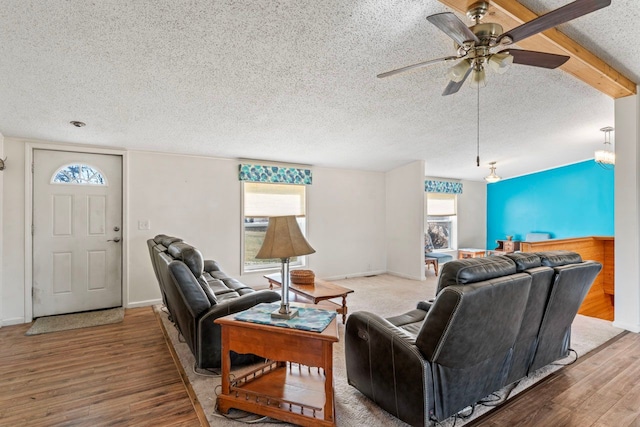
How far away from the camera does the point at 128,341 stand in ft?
9.86

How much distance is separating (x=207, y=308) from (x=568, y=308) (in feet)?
8.76

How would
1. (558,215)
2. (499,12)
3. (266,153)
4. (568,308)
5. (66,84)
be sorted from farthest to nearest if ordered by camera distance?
(558,215)
(266,153)
(66,84)
(568,308)
(499,12)

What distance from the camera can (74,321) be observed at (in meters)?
3.51

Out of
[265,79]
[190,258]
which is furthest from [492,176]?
[190,258]

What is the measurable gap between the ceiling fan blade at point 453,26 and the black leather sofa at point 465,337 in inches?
49.3

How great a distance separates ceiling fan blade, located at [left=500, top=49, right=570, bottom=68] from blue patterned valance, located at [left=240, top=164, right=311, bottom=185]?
3631mm

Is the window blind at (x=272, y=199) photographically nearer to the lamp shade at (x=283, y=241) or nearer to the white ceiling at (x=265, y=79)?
the white ceiling at (x=265, y=79)

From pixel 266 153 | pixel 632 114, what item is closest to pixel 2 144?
pixel 266 153

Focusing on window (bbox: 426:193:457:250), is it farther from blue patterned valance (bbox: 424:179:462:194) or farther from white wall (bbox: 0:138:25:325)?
white wall (bbox: 0:138:25:325)

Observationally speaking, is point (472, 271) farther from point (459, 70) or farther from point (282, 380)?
point (282, 380)

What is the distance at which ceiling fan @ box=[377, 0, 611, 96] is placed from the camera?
5.09 ft

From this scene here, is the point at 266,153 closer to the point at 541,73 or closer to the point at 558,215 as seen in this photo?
the point at 541,73

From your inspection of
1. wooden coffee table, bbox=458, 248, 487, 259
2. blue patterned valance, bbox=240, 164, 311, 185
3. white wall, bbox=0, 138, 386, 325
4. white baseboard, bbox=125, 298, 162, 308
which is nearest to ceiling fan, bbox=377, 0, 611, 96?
blue patterned valance, bbox=240, 164, 311, 185

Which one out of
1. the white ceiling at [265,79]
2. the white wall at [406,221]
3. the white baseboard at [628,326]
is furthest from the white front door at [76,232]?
the white baseboard at [628,326]
